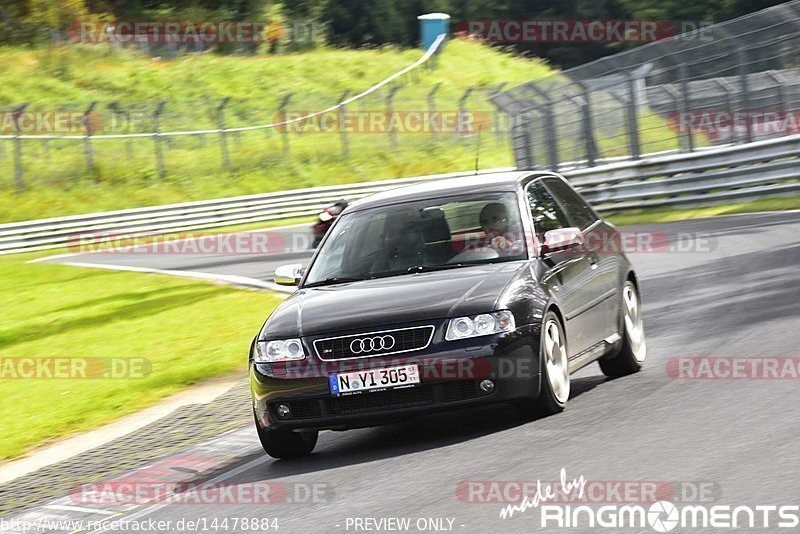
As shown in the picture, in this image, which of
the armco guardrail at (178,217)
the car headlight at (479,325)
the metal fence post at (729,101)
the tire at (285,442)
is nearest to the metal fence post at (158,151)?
the armco guardrail at (178,217)

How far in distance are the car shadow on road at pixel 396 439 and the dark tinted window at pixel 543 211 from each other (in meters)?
1.09

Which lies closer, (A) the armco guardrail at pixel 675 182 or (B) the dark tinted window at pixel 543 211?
(B) the dark tinted window at pixel 543 211

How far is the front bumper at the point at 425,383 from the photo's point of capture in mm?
7574

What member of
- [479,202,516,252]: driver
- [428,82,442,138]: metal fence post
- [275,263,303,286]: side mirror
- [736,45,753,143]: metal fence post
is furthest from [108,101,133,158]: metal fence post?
[479,202,516,252]: driver

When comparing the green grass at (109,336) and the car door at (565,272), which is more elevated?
the car door at (565,272)

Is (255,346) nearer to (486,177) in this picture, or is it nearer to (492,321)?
(492,321)

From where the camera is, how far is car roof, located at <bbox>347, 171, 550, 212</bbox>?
8.95 metres

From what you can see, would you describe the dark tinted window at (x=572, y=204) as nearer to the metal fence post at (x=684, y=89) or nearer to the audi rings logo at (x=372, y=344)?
the audi rings logo at (x=372, y=344)

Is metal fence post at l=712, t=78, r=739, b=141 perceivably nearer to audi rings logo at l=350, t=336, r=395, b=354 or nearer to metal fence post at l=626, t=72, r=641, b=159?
metal fence post at l=626, t=72, r=641, b=159

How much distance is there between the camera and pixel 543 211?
29.8 ft

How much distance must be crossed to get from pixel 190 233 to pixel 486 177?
27.4 m

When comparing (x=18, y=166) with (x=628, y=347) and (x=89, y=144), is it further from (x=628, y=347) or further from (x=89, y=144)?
(x=628, y=347)

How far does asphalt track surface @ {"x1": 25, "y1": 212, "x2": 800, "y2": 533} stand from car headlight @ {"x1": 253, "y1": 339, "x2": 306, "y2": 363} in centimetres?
62

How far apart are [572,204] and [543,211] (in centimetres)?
74
